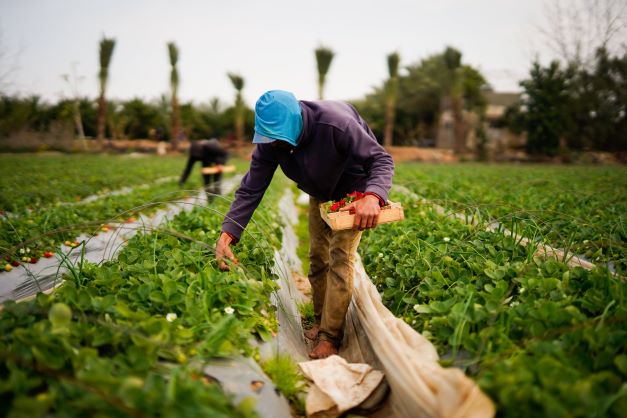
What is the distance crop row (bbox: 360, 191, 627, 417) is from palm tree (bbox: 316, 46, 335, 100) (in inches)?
896

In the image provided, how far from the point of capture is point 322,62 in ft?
78.7

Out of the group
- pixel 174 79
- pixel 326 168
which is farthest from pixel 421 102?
pixel 326 168

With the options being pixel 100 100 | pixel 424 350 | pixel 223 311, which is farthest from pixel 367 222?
pixel 100 100

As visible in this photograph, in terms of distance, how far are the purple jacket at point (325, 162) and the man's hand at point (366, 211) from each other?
0.08 meters

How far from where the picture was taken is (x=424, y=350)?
5.84 feet

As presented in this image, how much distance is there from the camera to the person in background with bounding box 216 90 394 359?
210cm

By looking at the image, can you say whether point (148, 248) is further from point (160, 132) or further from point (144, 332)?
point (160, 132)

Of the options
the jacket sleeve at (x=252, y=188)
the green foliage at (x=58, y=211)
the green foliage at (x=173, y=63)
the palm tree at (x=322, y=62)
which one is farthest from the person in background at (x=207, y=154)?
the green foliage at (x=173, y=63)

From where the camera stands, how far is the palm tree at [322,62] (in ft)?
78.1

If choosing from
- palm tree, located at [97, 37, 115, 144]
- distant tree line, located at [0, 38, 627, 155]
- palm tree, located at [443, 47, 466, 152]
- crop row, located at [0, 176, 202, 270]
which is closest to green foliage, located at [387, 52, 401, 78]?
→ distant tree line, located at [0, 38, 627, 155]

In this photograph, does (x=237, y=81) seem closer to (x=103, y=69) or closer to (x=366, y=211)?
(x=103, y=69)

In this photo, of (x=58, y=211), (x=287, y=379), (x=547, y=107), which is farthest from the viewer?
(x=547, y=107)

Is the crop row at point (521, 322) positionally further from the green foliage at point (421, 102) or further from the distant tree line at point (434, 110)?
the green foliage at point (421, 102)

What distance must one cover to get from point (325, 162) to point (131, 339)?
1.39 m
